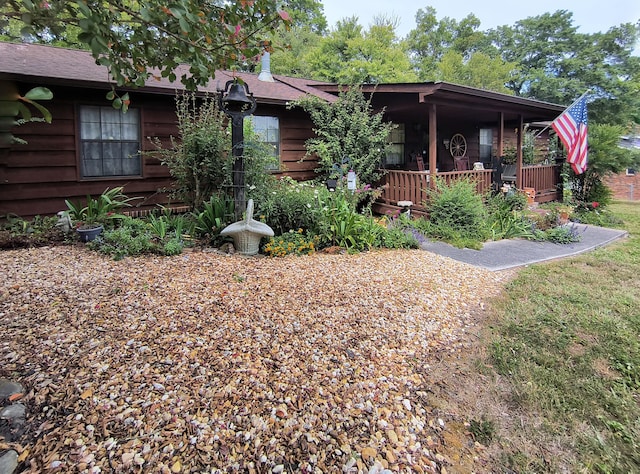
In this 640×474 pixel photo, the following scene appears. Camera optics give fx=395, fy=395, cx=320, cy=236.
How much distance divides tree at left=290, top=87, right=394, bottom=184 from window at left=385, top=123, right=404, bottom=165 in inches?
86.2

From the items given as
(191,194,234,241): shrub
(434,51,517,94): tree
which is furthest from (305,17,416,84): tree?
(191,194,234,241): shrub

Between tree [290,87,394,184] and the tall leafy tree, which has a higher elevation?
the tall leafy tree

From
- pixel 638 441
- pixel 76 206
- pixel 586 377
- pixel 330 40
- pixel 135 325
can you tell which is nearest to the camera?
pixel 638 441

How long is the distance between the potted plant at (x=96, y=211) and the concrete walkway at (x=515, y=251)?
4855mm

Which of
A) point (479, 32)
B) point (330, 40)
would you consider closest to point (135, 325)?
point (330, 40)

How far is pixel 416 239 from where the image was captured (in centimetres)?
632

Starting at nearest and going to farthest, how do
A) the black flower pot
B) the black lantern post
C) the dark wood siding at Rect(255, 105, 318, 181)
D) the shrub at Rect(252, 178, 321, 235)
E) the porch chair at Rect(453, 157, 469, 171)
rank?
the black flower pot < the black lantern post < the shrub at Rect(252, 178, 321, 235) < the dark wood siding at Rect(255, 105, 318, 181) < the porch chair at Rect(453, 157, 469, 171)

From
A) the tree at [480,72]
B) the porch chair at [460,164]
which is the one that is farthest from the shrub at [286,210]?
the tree at [480,72]

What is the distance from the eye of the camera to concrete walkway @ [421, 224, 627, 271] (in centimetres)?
562

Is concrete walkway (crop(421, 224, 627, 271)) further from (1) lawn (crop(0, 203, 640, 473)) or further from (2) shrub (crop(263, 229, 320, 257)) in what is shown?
(2) shrub (crop(263, 229, 320, 257))

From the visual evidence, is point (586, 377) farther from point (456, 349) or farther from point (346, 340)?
point (346, 340)

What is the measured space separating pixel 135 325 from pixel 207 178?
11.3 ft

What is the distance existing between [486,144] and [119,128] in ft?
37.0

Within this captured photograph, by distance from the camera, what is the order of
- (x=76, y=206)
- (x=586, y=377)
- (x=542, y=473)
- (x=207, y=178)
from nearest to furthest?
(x=542, y=473) → (x=586, y=377) → (x=207, y=178) → (x=76, y=206)
